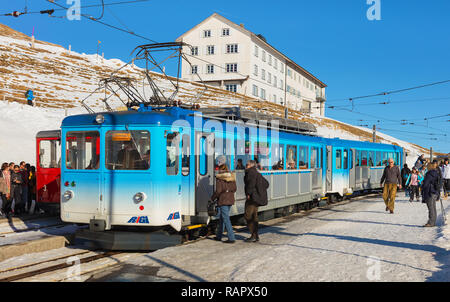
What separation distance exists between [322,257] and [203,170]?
341 centimetres

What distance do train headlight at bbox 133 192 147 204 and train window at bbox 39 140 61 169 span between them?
692 centimetres

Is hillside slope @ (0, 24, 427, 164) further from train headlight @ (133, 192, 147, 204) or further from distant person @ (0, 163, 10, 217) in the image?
train headlight @ (133, 192, 147, 204)

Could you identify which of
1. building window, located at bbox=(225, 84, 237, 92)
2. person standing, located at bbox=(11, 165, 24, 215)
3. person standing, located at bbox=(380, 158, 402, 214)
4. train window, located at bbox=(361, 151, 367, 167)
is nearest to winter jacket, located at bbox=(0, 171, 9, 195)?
person standing, located at bbox=(11, 165, 24, 215)

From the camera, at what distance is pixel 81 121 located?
10.0 metres

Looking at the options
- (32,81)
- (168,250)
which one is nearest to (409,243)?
(168,250)

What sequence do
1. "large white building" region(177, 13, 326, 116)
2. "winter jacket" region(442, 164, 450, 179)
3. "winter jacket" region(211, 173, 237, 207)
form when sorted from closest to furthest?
1. "winter jacket" region(211, 173, 237, 207)
2. "winter jacket" region(442, 164, 450, 179)
3. "large white building" region(177, 13, 326, 116)

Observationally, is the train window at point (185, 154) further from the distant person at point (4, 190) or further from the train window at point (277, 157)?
the distant person at point (4, 190)

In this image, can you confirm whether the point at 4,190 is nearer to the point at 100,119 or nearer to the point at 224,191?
the point at 100,119

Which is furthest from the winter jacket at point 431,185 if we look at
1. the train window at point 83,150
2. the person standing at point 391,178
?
the train window at point 83,150

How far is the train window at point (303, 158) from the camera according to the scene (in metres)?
16.1

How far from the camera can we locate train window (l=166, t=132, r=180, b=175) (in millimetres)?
9477

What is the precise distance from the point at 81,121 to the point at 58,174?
5.70 meters

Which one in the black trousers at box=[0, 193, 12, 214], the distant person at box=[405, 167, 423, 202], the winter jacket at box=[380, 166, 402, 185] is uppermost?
the winter jacket at box=[380, 166, 402, 185]
